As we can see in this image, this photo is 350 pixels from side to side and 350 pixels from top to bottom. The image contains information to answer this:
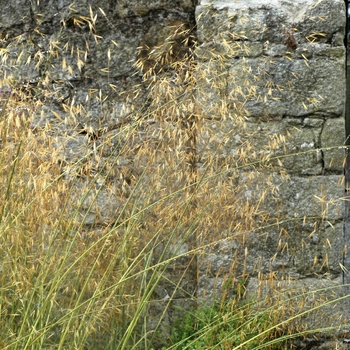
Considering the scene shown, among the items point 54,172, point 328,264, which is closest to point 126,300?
point 54,172

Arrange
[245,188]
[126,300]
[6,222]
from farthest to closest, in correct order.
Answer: [245,188] < [126,300] < [6,222]

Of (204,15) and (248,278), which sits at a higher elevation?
(204,15)

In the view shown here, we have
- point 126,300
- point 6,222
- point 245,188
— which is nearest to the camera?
point 6,222

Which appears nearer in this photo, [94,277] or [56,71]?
[94,277]

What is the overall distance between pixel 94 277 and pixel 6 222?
753mm

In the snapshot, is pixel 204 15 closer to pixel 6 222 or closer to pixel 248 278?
pixel 248 278

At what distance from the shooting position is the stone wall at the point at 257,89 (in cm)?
277

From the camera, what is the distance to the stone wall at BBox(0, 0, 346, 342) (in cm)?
277

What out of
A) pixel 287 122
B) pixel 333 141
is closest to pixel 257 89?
pixel 287 122

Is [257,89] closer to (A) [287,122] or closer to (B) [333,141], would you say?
(A) [287,122]

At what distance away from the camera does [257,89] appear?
277 cm

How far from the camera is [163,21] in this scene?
282cm

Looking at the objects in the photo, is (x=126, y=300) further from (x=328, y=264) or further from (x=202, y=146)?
(x=328, y=264)

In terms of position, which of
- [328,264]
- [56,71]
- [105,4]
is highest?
[105,4]
